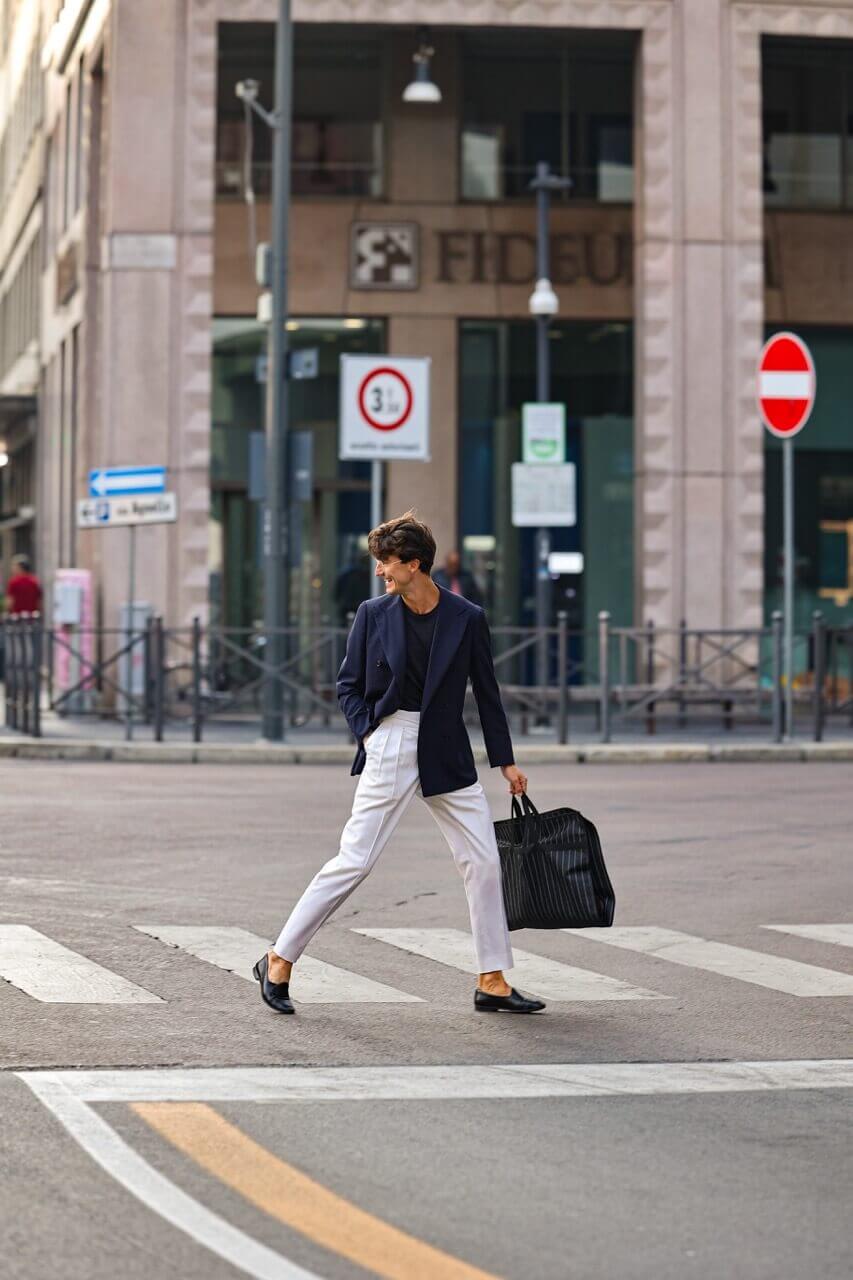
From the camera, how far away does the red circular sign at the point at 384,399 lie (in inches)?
865

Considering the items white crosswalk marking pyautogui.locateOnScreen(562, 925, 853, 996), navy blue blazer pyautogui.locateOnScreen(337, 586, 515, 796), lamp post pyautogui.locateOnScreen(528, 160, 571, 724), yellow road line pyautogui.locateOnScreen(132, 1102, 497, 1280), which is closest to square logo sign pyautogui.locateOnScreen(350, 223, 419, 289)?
lamp post pyautogui.locateOnScreen(528, 160, 571, 724)

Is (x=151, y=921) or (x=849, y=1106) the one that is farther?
(x=151, y=921)

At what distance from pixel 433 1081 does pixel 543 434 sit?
58.9ft

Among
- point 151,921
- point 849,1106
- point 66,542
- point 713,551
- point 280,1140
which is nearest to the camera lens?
point 280,1140

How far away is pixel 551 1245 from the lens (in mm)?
5105

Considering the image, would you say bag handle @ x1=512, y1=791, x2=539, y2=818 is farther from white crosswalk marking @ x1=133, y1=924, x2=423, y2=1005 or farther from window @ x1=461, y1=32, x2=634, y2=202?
window @ x1=461, y1=32, x2=634, y2=202

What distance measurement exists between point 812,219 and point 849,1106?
23.1m

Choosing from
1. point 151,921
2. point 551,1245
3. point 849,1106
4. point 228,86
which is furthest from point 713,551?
point 551,1245

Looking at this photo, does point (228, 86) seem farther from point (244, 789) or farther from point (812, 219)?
point (244, 789)

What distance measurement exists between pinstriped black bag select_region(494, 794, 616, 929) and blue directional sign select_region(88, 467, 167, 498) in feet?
50.1

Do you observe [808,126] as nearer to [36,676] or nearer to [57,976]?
[36,676]

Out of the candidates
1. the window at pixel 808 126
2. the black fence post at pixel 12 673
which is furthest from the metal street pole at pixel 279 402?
the window at pixel 808 126

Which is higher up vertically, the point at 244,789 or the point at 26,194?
the point at 26,194

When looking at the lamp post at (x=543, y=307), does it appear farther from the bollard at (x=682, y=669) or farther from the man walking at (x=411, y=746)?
the man walking at (x=411, y=746)
